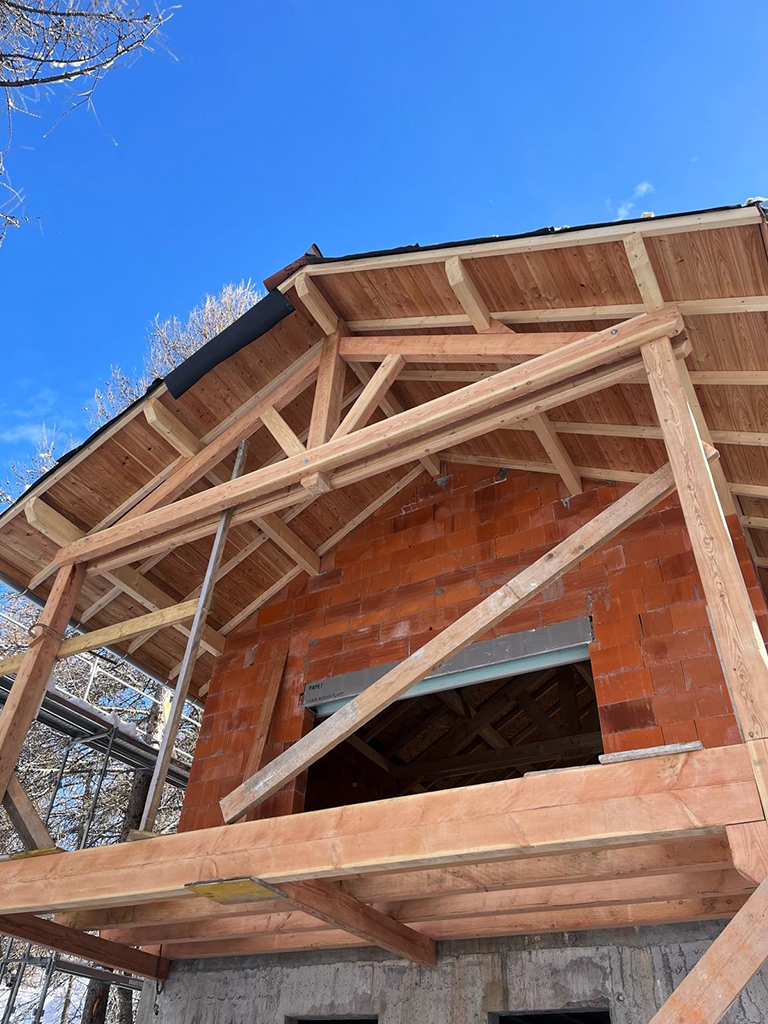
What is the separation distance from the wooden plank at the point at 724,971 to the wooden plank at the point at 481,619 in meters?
1.87

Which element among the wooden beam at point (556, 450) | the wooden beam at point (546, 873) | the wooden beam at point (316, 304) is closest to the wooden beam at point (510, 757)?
the wooden beam at point (556, 450)

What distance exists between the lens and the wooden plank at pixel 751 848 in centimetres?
275

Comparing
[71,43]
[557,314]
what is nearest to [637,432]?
[557,314]

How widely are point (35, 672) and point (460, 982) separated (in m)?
3.76

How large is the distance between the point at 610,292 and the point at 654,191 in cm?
530

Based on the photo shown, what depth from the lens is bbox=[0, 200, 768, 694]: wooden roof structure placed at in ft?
15.3

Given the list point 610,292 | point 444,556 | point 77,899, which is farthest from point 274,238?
point 77,899

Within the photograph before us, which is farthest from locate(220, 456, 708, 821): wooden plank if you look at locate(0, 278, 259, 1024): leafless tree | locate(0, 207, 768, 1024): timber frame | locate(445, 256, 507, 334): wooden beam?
locate(0, 278, 259, 1024): leafless tree

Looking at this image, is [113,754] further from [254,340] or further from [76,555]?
[254,340]

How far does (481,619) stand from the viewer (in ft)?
14.0

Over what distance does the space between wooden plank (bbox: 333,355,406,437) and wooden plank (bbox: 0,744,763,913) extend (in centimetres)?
288

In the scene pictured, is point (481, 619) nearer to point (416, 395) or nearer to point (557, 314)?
point (557, 314)

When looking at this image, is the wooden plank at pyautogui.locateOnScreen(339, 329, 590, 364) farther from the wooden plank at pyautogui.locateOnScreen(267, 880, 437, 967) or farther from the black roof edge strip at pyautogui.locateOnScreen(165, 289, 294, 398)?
the wooden plank at pyautogui.locateOnScreen(267, 880, 437, 967)

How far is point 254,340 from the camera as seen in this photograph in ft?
20.6
